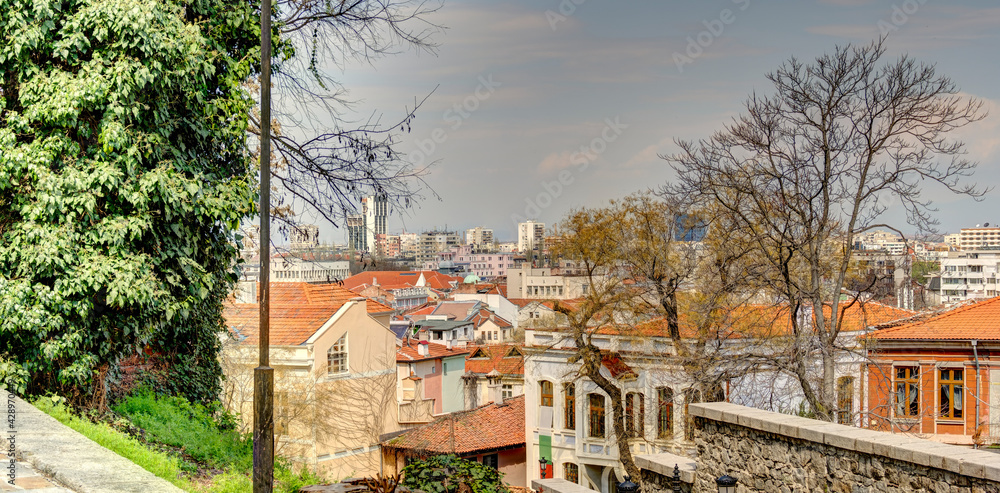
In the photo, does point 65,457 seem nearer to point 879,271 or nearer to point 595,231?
point 879,271

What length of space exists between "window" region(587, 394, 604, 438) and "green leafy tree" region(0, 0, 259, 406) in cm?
2066

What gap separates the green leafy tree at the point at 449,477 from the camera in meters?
7.14

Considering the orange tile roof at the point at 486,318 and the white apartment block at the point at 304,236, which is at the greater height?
the white apartment block at the point at 304,236

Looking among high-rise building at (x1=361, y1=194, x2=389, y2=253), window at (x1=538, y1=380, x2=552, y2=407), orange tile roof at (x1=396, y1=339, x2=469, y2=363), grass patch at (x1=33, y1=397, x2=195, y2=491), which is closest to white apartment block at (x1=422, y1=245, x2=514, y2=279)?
orange tile roof at (x1=396, y1=339, x2=469, y2=363)

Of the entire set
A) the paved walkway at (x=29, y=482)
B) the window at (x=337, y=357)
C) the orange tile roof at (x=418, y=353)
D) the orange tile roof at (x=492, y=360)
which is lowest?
the orange tile roof at (x=492, y=360)

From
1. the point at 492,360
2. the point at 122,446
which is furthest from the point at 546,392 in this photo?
the point at 122,446

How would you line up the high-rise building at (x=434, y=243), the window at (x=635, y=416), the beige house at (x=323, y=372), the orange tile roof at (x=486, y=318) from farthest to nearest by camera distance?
the high-rise building at (x=434, y=243) < the orange tile roof at (x=486, y=318) < the window at (x=635, y=416) < the beige house at (x=323, y=372)

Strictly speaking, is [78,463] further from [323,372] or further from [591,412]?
[591,412]

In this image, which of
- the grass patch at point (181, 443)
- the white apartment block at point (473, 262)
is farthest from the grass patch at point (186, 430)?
the white apartment block at point (473, 262)

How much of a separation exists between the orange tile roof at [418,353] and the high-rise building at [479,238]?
115833 mm

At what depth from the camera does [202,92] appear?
862cm

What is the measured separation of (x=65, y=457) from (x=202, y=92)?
4.74 m

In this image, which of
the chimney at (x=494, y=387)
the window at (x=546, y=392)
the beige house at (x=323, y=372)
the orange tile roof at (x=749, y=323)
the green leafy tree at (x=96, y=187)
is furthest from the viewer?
the chimney at (x=494, y=387)

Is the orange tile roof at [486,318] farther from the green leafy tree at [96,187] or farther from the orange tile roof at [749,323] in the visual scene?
the green leafy tree at [96,187]
